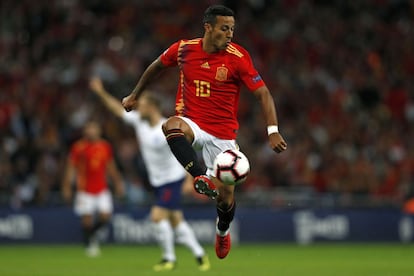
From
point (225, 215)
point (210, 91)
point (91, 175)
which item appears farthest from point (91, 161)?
point (210, 91)

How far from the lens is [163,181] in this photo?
14.4 m

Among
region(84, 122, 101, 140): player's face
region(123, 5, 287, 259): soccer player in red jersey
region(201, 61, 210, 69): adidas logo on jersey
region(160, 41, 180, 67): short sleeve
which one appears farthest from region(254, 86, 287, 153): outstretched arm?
region(84, 122, 101, 140): player's face

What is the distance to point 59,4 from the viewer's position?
81.9 ft

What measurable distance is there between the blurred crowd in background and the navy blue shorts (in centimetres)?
622

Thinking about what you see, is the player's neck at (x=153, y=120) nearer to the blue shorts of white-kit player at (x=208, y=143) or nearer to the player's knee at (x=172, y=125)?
the blue shorts of white-kit player at (x=208, y=143)

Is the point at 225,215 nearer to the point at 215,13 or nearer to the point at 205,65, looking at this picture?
the point at 205,65

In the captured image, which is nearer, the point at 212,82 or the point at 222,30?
the point at 222,30

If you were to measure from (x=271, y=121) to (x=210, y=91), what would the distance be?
852mm

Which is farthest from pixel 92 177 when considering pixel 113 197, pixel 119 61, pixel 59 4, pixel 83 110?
pixel 59 4

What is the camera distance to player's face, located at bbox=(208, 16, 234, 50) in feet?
32.2

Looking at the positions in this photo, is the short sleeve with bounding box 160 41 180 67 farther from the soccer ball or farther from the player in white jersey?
the player in white jersey

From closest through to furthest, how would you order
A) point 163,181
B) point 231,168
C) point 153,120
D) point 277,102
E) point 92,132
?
1. point 231,168
2. point 163,181
3. point 153,120
4. point 92,132
5. point 277,102

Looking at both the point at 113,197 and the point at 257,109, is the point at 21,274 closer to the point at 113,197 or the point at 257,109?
the point at 113,197

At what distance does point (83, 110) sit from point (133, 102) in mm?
11693
